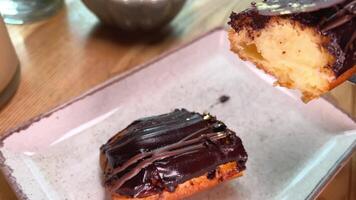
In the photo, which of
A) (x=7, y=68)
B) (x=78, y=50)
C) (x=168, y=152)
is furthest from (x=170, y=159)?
(x=78, y=50)

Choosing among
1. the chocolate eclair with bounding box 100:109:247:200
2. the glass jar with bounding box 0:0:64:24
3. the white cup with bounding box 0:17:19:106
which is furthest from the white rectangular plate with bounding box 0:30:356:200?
the glass jar with bounding box 0:0:64:24

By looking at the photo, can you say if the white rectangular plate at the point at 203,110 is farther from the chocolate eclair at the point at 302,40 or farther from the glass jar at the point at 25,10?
the glass jar at the point at 25,10

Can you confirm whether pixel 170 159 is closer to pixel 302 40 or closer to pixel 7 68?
pixel 302 40

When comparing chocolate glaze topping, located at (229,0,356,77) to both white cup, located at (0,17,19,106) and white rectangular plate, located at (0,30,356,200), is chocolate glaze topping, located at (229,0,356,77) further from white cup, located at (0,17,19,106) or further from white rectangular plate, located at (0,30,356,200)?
white cup, located at (0,17,19,106)

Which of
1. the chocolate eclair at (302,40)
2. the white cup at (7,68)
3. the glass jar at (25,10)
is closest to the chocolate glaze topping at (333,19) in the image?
the chocolate eclair at (302,40)

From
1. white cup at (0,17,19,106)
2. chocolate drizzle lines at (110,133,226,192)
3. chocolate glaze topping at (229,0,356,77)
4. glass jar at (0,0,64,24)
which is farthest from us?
glass jar at (0,0,64,24)

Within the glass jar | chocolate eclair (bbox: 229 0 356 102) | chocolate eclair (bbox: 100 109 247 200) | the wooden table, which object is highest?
chocolate eclair (bbox: 229 0 356 102)
